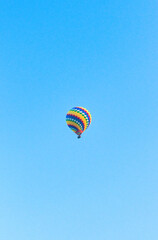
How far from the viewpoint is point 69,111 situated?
97062 millimetres

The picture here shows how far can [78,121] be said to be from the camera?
95.9 meters

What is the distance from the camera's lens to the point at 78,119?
95.8 metres

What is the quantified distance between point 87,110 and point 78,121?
3.44 meters

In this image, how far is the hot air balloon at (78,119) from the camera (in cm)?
9588

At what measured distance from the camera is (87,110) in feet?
319

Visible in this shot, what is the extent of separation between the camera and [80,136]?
98.1 meters

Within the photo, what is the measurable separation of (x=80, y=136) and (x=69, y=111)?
612 cm

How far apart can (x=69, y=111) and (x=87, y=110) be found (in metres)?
3.97

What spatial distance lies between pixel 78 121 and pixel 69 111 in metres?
3.18

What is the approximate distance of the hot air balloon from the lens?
95875 millimetres
